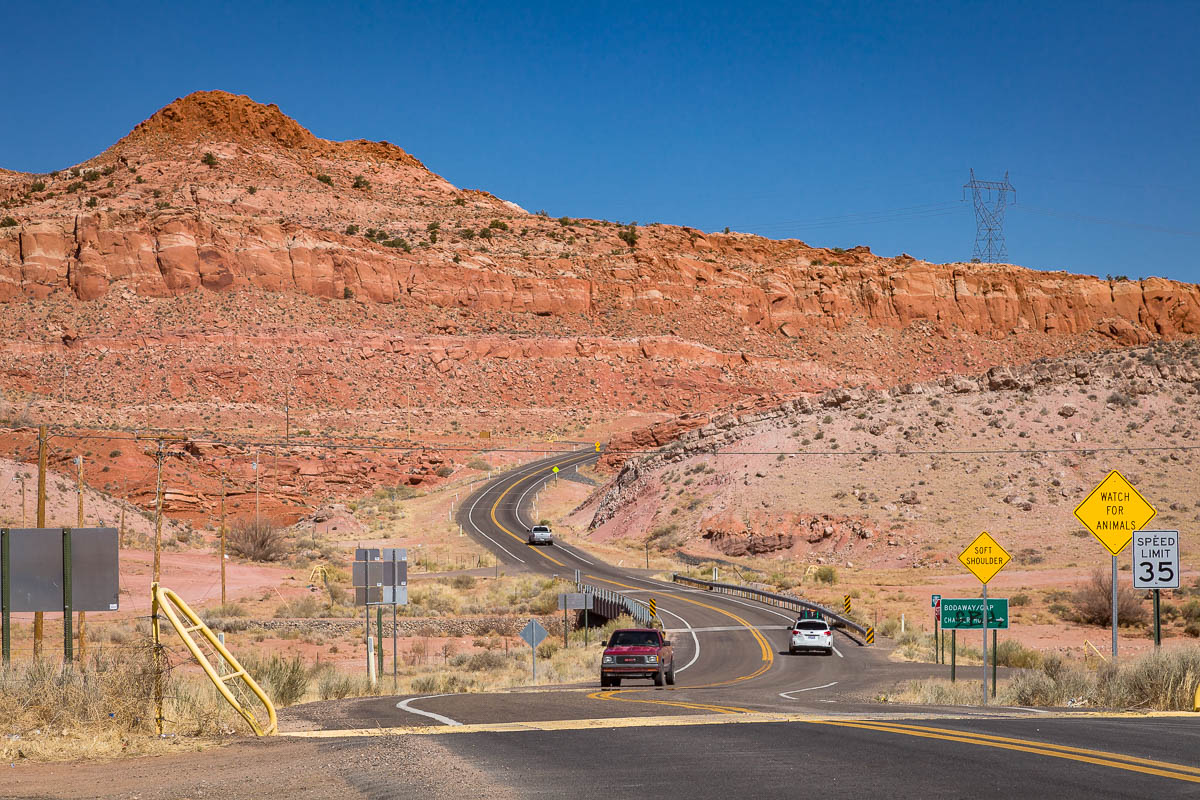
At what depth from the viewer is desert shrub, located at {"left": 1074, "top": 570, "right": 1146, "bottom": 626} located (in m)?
37.2

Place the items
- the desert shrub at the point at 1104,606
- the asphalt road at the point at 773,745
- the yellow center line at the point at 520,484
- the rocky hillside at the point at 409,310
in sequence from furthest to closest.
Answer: the rocky hillside at the point at 409,310 → the yellow center line at the point at 520,484 → the desert shrub at the point at 1104,606 → the asphalt road at the point at 773,745

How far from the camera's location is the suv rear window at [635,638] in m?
26.1

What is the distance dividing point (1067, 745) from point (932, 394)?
203 ft

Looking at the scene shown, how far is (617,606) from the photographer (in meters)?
42.8

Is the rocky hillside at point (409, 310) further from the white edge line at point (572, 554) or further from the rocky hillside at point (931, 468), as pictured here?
the white edge line at point (572, 554)

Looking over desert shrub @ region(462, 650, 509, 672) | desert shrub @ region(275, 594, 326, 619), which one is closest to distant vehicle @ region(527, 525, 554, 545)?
desert shrub @ region(275, 594, 326, 619)

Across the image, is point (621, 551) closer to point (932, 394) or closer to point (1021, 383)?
point (932, 394)

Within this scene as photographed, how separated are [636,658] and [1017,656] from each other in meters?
11.9

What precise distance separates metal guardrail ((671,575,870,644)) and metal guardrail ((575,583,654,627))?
640 cm

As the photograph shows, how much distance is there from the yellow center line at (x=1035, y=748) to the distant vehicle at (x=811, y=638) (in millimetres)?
21523

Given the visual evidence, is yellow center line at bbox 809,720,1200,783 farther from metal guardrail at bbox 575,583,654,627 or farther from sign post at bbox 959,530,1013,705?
metal guardrail at bbox 575,583,654,627

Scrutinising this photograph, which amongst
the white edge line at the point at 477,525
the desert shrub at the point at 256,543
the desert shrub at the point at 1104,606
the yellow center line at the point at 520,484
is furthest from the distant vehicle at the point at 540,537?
the desert shrub at the point at 1104,606

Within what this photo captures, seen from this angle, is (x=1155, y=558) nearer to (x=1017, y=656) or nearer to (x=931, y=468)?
(x=1017, y=656)

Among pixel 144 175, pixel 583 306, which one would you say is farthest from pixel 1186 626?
pixel 144 175
